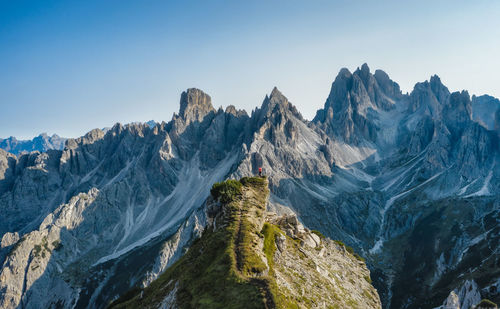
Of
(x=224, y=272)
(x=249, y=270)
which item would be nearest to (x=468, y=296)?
(x=249, y=270)

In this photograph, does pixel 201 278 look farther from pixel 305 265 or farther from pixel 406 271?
pixel 406 271

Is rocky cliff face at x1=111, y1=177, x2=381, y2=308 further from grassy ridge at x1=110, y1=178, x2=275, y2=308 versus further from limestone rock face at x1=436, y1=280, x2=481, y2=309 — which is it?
limestone rock face at x1=436, y1=280, x2=481, y2=309

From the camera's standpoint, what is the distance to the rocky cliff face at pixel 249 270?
125ft

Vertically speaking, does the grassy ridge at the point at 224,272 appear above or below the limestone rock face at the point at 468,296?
above

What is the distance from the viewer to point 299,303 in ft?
135

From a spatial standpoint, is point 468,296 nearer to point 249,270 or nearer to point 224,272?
point 249,270

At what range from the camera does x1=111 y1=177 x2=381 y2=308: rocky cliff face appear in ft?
125

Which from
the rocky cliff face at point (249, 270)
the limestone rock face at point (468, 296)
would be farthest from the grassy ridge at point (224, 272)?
the limestone rock face at point (468, 296)

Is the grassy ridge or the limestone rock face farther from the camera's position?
the limestone rock face

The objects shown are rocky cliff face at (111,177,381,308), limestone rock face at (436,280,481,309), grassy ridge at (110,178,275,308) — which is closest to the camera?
grassy ridge at (110,178,275,308)

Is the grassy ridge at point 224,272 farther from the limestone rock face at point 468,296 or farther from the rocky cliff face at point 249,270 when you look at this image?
the limestone rock face at point 468,296

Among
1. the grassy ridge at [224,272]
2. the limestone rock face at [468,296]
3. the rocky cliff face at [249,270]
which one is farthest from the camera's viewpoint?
the limestone rock face at [468,296]

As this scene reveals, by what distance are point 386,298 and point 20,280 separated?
201m

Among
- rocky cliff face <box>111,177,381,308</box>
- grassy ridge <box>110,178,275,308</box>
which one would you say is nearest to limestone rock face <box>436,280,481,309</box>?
rocky cliff face <box>111,177,381,308</box>
